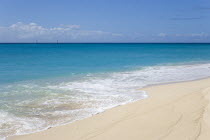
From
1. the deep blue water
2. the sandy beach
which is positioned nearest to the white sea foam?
the sandy beach

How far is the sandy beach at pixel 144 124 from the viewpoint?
5.49m

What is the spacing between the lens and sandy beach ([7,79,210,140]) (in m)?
5.49

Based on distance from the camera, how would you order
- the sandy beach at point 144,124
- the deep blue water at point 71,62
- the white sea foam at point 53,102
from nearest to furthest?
the sandy beach at point 144,124 < the white sea foam at point 53,102 < the deep blue water at point 71,62

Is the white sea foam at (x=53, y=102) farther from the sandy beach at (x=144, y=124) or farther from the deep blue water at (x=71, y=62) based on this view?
Result: the deep blue water at (x=71, y=62)

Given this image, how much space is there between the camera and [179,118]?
6566 mm

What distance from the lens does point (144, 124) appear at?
20.4 ft

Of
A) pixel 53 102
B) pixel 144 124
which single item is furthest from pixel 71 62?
pixel 144 124

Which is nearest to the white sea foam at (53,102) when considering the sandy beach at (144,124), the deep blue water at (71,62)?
the sandy beach at (144,124)

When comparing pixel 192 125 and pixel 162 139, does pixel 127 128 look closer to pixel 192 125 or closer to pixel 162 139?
pixel 162 139

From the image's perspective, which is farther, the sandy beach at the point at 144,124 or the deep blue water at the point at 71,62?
the deep blue water at the point at 71,62

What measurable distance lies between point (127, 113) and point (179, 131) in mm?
2155

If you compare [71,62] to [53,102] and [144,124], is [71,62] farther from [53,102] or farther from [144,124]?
[144,124]

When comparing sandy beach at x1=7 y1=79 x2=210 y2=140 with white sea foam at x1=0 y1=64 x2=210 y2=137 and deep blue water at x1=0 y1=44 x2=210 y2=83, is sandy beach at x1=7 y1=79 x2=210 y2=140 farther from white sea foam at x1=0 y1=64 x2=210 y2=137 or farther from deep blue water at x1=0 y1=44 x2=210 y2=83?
deep blue water at x1=0 y1=44 x2=210 y2=83

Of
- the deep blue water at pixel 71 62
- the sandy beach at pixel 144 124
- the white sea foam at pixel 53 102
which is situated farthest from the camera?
the deep blue water at pixel 71 62
